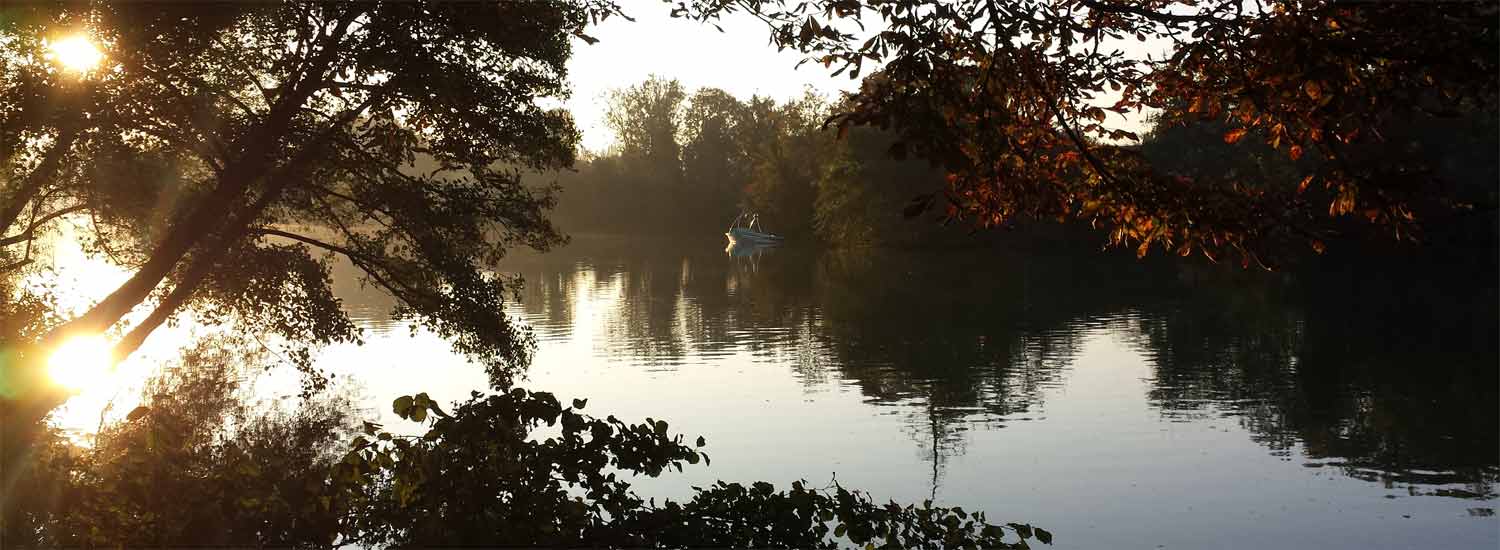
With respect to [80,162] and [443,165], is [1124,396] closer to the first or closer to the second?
[443,165]

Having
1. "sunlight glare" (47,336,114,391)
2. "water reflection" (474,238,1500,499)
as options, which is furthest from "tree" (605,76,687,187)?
"sunlight glare" (47,336,114,391)

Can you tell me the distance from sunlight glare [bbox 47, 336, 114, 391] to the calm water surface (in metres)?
4.46

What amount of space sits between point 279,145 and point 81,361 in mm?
5052

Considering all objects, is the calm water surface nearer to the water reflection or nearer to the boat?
the water reflection

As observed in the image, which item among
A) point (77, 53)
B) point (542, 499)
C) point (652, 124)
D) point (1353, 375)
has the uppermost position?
point (652, 124)

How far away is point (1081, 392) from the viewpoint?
2395 centimetres

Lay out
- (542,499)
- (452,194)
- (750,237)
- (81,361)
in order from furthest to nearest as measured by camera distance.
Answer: (750,237) → (81,361) → (452,194) → (542,499)

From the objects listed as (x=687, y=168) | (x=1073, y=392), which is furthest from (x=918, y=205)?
(x=687, y=168)

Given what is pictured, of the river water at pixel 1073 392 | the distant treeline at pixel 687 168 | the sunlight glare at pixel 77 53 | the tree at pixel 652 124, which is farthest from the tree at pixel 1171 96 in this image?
the tree at pixel 652 124

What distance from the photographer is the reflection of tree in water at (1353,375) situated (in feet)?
59.8

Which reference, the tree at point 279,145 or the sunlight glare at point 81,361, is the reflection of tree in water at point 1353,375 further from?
the sunlight glare at point 81,361

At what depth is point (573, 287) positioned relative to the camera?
5212cm

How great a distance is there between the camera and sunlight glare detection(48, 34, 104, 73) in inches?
513

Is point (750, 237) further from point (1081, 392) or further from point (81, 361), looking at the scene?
point (81, 361)
